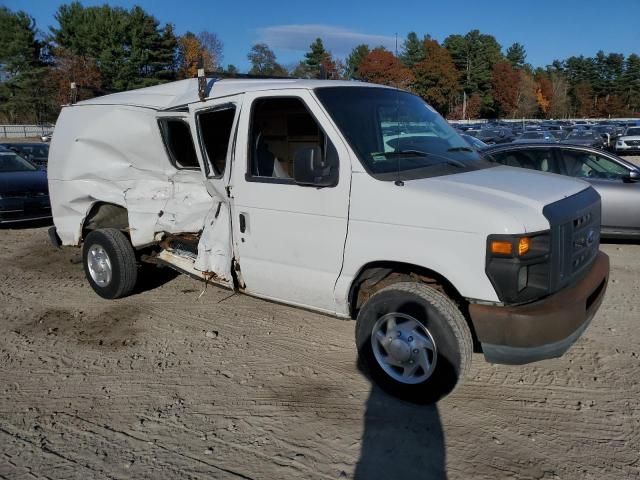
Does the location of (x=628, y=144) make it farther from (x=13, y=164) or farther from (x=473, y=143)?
(x=13, y=164)

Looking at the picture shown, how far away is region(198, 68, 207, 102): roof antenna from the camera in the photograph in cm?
486

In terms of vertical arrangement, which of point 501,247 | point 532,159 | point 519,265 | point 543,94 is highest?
point 543,94

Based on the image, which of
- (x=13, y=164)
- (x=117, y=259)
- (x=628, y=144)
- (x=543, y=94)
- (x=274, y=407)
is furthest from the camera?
(x=543, y=94)

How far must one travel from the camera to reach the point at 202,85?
490 centimetres

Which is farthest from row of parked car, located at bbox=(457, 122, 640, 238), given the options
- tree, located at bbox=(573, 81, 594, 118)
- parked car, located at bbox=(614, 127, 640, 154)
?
tree, located at bbox=(573, 81, 594, 118)

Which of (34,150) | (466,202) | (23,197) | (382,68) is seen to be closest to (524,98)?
(382,68)

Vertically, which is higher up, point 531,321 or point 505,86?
point 505,86

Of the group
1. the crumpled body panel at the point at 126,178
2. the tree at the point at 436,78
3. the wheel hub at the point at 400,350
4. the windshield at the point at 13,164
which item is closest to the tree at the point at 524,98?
the tree at the point at 436,78

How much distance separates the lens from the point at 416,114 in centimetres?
471

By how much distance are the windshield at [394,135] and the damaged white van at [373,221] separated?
0.02m

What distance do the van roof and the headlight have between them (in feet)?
6.49

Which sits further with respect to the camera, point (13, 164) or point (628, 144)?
point (628, 144)

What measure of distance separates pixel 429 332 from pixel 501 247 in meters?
0.76

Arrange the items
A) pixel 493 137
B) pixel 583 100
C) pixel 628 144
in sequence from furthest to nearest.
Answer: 1. pixel 583 100
2. pixel 493 137
3. pixel 628 144
